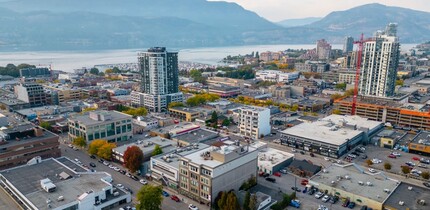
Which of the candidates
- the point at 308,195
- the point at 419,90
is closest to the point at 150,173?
the point at 308,195

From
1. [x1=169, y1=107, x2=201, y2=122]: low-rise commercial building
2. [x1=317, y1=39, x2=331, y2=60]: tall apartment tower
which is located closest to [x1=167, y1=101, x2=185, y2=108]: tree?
[x1=169, y1=107, x2=201, y2=122]: low-rise commercial building

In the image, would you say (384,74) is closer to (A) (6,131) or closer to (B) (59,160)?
(B) (59,160)

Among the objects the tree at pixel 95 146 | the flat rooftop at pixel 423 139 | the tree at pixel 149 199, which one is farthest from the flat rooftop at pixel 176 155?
the flat rooftop at pixel 423 139

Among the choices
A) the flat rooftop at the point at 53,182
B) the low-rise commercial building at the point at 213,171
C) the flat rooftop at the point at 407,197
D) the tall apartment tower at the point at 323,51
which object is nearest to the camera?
the flat rooftop at the point at 53,182

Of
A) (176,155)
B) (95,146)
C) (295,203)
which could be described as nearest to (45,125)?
(95,146)

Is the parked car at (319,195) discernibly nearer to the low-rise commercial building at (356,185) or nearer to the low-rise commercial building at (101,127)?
the low-rise commercial building at (356,185)

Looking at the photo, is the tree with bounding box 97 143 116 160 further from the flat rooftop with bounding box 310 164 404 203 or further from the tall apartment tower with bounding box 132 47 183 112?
the tall apartment tower with bounding box 132 47 183 112
